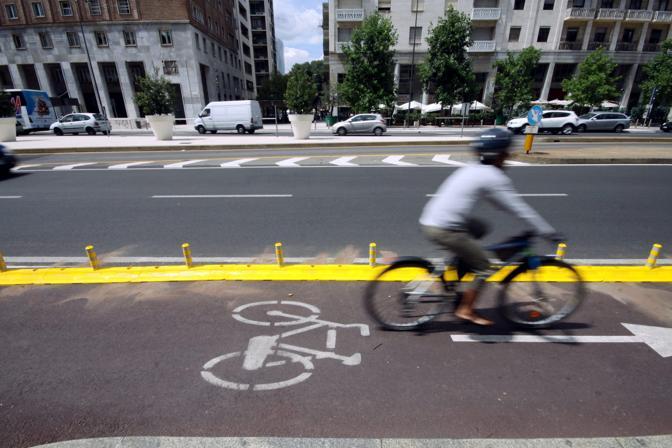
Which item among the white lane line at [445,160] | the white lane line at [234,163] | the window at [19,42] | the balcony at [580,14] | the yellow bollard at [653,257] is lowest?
the white lane line at [234,163]

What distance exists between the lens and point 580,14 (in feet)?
126

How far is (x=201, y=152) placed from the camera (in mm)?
17594

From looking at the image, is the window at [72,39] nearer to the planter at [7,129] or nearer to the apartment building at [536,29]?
the planter at [7,129]

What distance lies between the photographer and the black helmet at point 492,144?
8.87ft

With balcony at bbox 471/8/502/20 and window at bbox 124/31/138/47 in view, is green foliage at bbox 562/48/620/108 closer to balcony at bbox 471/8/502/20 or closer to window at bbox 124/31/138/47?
balcony at bbox 471/8/502/20

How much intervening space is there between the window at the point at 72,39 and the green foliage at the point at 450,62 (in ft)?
138

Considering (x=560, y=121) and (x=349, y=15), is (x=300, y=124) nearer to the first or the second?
(x=560, y=121)

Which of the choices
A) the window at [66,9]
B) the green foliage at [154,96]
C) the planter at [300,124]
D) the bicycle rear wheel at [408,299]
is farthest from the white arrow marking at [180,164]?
the window at [66,9]

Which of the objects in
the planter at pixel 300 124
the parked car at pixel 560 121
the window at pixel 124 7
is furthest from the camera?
the window at pixel 124 7

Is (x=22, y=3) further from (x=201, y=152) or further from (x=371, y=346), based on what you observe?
(x=371, y=346)

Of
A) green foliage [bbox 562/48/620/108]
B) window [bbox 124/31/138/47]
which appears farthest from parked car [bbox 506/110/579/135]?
window [bbox 124/31/138/47]

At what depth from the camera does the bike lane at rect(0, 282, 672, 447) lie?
225 centimetres

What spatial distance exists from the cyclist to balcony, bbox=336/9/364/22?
43.8m

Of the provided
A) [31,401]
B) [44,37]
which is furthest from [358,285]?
[44,37]
